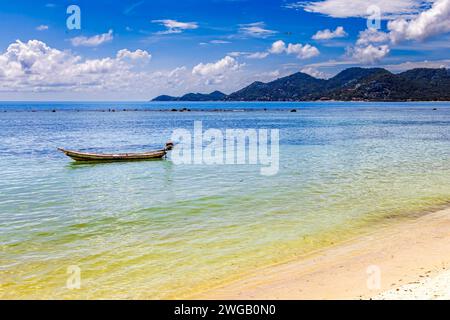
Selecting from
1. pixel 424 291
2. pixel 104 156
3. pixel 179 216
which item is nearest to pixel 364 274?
pixel 424 291

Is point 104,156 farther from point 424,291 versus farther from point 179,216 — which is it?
point 424,291

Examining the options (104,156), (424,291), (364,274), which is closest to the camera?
(424,291)

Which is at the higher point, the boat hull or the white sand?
the boat hull

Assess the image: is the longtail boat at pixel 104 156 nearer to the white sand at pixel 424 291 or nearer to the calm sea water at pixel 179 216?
the calm sea water at pixel 179 216

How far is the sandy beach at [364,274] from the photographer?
1088 cm

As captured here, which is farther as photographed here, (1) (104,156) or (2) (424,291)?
(1) (104,156)

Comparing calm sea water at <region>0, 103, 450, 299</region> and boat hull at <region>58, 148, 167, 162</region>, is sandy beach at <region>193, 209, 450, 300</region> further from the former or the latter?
boat hull at <region>58, 148, 167, 162</region>

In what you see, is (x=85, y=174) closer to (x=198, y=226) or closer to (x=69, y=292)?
(x=198, y=226)

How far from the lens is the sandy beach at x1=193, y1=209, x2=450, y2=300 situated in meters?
10.9

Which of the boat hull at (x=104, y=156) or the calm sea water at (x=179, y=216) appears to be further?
the boat hull at (x=104, y=156)

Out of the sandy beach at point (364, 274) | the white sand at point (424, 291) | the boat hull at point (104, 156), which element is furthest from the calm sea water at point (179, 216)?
the white sand at point (424, 291)

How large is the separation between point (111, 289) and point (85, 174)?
2463cm

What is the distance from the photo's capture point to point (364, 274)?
1237 centimetres

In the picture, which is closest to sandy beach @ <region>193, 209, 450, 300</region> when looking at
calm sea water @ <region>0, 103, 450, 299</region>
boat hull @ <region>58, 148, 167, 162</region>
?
calm sea water @ <region>0, 103, 450, 299</region>
